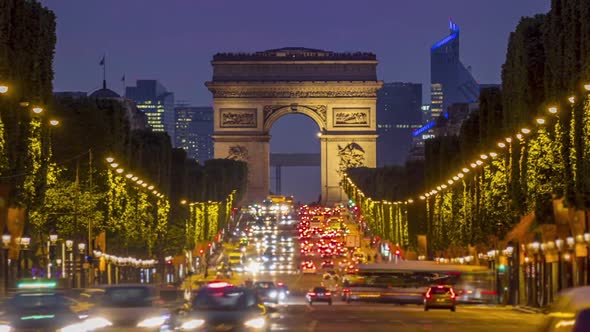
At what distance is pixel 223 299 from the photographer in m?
25.0

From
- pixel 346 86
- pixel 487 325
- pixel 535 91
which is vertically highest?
pixel 346 86

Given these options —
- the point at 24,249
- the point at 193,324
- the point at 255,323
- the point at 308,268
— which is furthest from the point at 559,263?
the point at 308,268

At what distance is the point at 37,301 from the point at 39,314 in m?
0.55

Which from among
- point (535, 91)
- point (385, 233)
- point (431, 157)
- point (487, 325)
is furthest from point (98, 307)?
point (385, 233)

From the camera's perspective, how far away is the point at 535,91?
6188cm

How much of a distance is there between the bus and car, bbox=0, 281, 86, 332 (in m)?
39.2

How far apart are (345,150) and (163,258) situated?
86159mm

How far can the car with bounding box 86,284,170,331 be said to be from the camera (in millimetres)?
25266

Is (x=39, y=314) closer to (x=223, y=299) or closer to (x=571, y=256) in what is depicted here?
(x=223, y=299)

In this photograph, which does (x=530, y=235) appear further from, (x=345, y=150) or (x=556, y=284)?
(x=345, y=150)

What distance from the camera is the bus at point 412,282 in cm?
6362

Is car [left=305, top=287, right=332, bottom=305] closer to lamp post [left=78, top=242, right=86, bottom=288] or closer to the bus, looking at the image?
the bus

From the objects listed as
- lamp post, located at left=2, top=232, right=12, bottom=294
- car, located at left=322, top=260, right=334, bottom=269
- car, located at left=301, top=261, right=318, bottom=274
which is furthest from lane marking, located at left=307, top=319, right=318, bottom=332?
car, located at left=322, top=260, right=334, bottom=269

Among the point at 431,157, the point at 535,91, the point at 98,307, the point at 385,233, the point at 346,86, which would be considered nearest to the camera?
the point at 98,307
